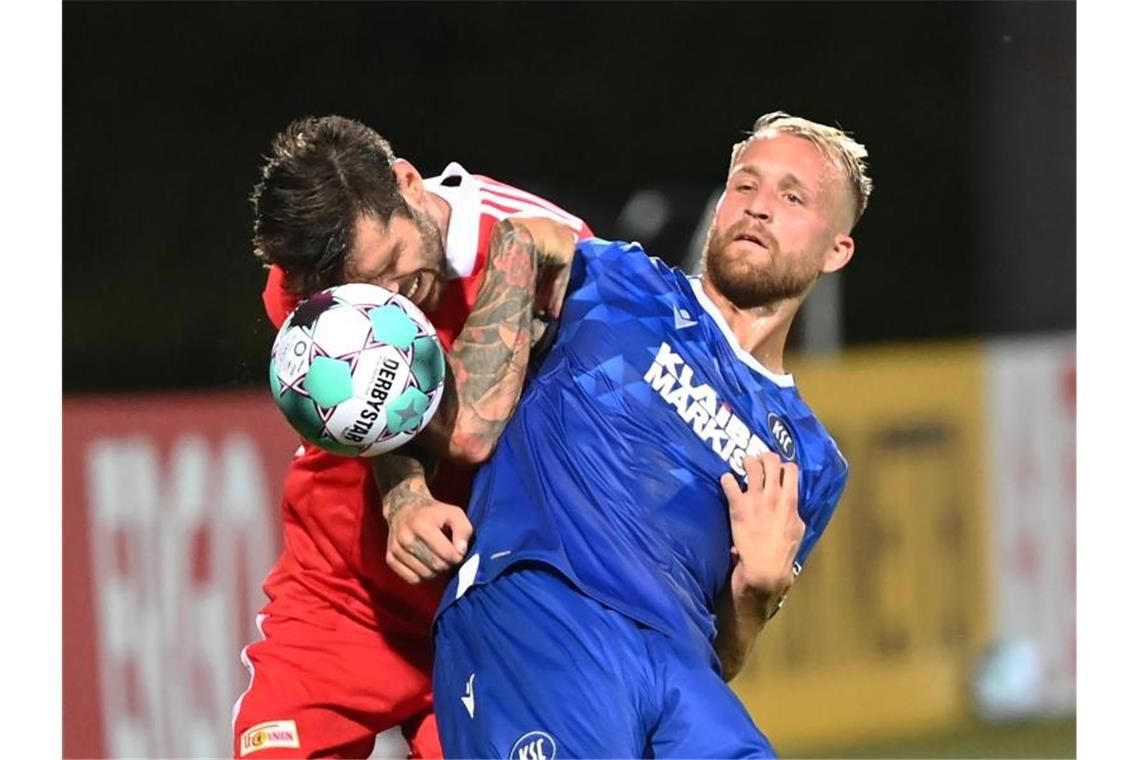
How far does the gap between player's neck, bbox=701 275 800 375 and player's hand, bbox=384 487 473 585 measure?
807 millimetres

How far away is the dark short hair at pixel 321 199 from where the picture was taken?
3.97 m

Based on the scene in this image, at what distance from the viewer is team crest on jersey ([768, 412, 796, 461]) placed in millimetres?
4289

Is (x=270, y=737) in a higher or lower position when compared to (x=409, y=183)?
lower

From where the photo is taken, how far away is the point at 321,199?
396 centimetres

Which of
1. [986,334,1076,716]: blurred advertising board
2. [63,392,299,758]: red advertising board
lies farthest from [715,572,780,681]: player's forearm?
[986,334,1076,716]: blurred advertising board

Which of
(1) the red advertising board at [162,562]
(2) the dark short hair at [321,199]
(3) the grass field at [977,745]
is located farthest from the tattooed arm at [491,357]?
(3) the grass field at [977,745]

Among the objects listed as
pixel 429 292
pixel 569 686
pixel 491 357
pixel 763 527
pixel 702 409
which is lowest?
pixel 569 686

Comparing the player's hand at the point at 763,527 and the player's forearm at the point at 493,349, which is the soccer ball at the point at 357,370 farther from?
the player's hand at the point at 763,527

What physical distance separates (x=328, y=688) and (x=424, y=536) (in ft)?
2.79

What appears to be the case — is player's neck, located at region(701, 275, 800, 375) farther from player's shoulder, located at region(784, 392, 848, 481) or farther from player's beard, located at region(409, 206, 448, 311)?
player's beard, located at region(409, 206, 448, 311)

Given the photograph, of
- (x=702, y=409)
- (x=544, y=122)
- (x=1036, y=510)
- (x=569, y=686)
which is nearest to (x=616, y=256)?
(x=702, y=409)

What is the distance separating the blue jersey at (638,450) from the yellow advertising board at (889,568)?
4056 millimetres

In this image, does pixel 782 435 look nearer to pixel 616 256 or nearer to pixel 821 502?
pixel 821 502

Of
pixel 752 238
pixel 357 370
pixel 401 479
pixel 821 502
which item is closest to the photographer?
pixel 357 370
